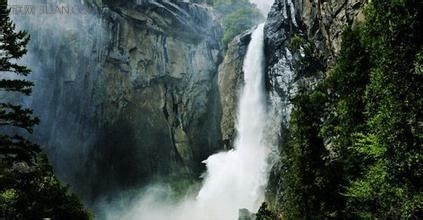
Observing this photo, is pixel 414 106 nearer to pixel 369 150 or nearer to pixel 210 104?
pixel 369 150

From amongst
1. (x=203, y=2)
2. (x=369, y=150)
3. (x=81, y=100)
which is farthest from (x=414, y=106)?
(x=203, y=2)

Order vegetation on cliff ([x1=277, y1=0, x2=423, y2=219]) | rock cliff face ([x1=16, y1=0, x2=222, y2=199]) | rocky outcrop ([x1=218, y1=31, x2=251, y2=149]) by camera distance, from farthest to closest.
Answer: rocky outcrop ([x1=218, y1=31, x2=251, y2=149])
rock cliff face ([x1=16, y1=0, x2=222, y2=199])
vegetation on cliff ([x1=277, y1=0, x2=423, y2=219])

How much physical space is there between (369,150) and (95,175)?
45698 millimetres

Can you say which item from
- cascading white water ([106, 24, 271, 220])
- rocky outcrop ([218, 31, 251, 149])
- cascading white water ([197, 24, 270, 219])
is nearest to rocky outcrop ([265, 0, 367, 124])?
cascading white water ([197, 24, 270, 219])

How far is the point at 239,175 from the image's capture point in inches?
2053

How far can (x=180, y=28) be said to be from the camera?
61.6 m

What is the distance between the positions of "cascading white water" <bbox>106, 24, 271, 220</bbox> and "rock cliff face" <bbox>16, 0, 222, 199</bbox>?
12.3 feet

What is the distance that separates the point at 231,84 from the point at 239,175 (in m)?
14.7

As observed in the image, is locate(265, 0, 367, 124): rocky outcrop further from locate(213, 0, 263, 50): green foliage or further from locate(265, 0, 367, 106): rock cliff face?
locate(213, 0, 263, 50): green foliage

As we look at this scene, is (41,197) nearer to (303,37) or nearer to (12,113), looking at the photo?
(12,113)

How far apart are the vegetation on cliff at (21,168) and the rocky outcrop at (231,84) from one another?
3062cm

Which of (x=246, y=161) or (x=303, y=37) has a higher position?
(x=303, y=37)

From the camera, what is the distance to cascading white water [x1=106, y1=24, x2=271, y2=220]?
49531 mm

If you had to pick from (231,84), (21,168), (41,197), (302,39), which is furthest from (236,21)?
(41,197)
